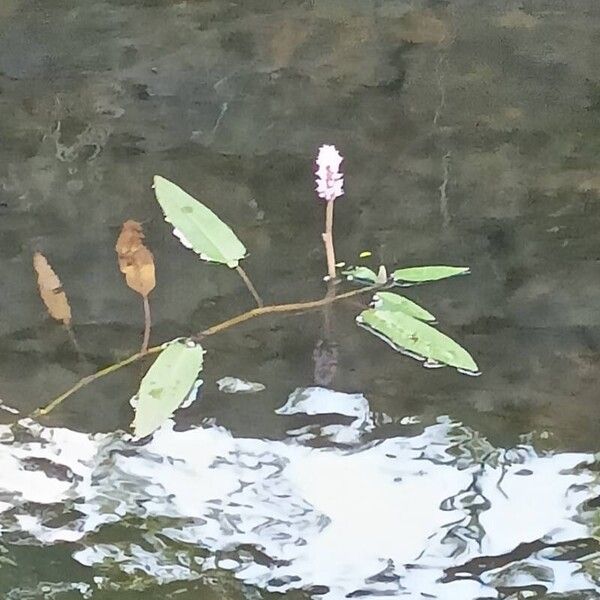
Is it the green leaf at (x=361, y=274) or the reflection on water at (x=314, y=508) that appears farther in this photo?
the green leaf at (x=361, y=274)

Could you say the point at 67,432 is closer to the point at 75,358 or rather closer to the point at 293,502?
the point at 75,358

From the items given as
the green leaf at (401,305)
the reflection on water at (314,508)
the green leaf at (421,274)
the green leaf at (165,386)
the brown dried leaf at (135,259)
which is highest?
the brown dried leaf at (135,259)

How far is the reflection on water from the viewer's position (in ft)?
2.27

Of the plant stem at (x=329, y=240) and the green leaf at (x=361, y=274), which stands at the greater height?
the plant stem at (x=329, y=240)

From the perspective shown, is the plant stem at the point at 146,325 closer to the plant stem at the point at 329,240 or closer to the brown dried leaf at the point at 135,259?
the brown dried leaf at the point at 135,259

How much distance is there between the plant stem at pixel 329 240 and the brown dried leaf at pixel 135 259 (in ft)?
0.53

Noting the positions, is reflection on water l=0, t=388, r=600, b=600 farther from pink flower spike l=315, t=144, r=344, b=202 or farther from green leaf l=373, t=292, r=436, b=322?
pink flower spike l=315, t=144, r=344, b=202

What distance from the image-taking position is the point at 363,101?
37.3 inches

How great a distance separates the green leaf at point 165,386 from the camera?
75 cm

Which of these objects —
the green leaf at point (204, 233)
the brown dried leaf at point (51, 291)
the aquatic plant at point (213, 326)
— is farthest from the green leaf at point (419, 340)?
the brown dried leaf at point (51, 291)

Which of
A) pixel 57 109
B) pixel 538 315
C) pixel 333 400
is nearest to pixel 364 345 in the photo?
pixel 333 400

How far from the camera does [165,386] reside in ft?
2.51

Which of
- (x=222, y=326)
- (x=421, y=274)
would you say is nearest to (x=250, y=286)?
(x=222, y=326)

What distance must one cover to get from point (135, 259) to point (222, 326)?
11cm
